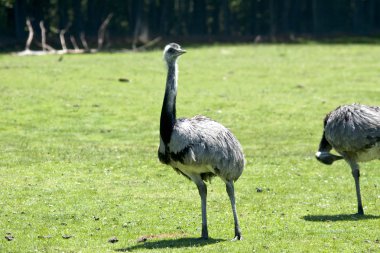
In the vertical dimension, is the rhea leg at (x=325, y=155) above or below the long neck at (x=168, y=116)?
below

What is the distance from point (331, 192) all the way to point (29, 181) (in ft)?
23.2

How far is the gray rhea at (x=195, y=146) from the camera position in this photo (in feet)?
47.1

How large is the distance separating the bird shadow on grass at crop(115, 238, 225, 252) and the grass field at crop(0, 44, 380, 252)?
0.11 ft

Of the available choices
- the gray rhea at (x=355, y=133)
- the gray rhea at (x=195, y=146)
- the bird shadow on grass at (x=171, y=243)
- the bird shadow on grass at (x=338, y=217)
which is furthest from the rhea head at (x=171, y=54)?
the bird shadow on grass at (x=338, y=217)

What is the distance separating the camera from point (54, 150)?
82.0 ft

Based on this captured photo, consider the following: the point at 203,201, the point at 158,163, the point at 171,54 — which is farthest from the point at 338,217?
the point at 158,163

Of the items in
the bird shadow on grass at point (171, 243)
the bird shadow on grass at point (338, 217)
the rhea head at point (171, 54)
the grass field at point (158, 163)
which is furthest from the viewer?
the bird shadow on grass at point (338, 217)

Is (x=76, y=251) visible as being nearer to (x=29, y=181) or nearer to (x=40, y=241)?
(x=40, y=241)

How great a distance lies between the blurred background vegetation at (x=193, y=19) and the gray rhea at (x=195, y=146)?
145ft

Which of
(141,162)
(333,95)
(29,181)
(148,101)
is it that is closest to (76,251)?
(29,181)

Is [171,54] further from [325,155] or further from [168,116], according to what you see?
[325,155]

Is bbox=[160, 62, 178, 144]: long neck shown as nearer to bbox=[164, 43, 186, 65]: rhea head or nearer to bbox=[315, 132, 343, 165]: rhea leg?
bbox=[164, 43, 186, 65]: rhea head

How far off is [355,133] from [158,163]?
7665 millimetres

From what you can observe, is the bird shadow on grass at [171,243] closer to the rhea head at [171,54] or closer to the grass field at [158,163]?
the grass field at [158,163]
